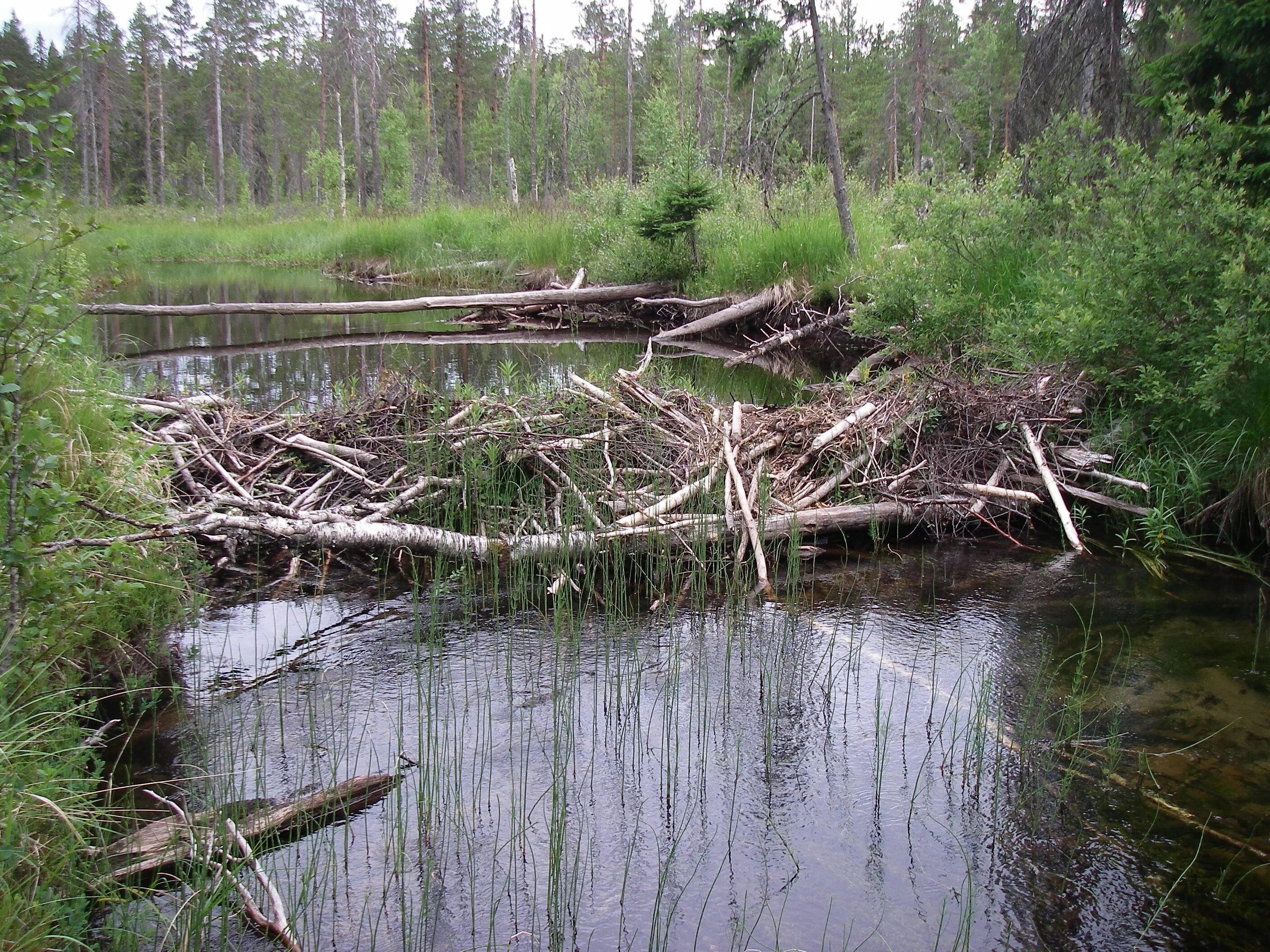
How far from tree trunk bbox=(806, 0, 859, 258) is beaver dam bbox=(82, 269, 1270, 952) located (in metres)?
6.79

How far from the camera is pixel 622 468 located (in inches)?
269

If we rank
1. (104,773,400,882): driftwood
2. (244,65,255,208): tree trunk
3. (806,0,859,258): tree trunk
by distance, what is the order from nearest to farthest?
(104,773,400,882): driftwood
(806,0,859,258): tree trunk
(244,65,255,208): tree trunk

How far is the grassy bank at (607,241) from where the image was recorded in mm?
16109

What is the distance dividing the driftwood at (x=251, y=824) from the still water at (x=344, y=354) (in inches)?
191

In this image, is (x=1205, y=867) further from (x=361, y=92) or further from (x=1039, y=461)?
(x=361, y=92)

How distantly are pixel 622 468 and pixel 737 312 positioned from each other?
32.7 ft

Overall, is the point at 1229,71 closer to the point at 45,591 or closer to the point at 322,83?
the point at 45,591

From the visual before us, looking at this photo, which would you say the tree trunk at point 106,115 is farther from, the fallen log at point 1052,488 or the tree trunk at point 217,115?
the fallen log at point 1052,488

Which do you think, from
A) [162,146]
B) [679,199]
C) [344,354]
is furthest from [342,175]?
[344,354]

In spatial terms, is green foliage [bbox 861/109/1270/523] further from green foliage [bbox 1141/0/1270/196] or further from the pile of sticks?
the pile of sticks

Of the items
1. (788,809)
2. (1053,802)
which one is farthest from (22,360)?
(1053,802)

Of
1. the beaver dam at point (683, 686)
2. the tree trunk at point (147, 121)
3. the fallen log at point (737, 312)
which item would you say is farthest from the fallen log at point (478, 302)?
the tree trunk at point (147, 121)

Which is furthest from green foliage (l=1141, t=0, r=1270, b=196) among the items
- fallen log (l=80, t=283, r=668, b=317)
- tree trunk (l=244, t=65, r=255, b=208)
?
tree trunk (l=244, t=65, r=255, b=208)

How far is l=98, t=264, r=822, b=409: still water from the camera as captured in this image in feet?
37.3
